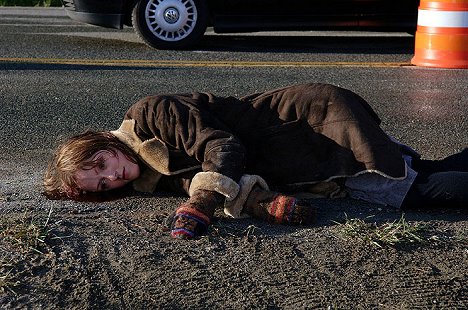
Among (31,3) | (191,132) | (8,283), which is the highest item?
(191,132)

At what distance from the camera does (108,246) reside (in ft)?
12.2

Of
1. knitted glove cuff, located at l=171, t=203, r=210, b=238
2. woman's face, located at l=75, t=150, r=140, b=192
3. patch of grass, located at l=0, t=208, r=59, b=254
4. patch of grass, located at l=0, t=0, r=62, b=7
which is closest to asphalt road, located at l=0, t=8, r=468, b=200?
woman's face, located at l=75, t=150, r=140, b=192

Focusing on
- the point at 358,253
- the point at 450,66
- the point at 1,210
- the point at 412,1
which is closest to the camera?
the point at 358,253

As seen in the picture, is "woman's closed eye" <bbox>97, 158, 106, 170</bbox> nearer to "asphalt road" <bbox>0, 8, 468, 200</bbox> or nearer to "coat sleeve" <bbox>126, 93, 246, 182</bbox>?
"coat sleeve" <bbox>126, 93, 246, 182</bbox>

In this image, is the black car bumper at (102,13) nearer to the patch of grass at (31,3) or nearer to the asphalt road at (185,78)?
the asphalt road at (185,78)

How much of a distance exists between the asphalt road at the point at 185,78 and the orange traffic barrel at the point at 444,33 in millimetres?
201

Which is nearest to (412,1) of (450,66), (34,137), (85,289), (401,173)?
(450,66)

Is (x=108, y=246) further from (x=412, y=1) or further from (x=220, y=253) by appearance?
(x=412, y=1)

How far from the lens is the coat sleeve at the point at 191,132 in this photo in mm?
4027

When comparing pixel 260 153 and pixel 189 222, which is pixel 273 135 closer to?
pixel 260 153

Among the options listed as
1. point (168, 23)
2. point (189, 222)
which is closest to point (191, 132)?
point (189, 222)

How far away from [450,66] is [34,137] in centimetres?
419

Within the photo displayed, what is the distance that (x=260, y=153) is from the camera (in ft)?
14.4

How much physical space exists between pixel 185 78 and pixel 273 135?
379cm
